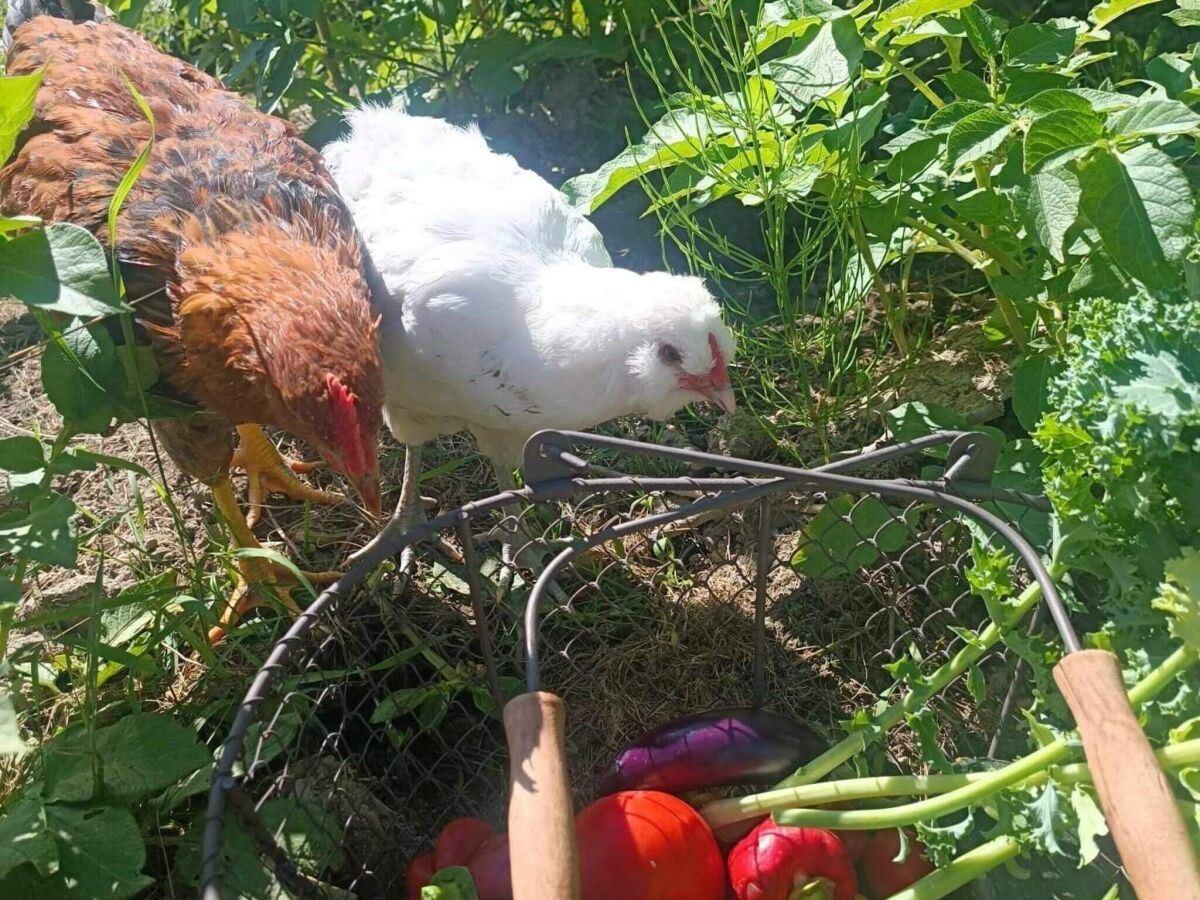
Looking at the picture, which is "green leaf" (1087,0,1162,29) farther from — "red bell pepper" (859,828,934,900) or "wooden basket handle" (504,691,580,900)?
"wooden basket handle" (504,691,580,900)

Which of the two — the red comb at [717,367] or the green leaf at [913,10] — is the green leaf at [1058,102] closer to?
the green leaf at [913,10]

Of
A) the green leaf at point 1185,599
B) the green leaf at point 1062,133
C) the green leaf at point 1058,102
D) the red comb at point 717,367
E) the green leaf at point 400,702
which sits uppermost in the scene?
the green leaf at point 1058,102

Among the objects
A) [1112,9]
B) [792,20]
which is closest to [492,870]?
[792,20]

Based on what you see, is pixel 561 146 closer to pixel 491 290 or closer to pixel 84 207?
pixel 491 290

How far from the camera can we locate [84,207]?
1.76 m

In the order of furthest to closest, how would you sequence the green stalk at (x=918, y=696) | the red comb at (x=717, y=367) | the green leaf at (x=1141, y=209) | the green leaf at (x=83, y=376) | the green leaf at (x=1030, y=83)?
the red comb at (x=717, y=367)
the green leaf at (x=1030, y=83)
the green leaf at (x=83, y=376)
the green leaf at (x=1141, y=209)
the green stalk at (x=918, y=696)

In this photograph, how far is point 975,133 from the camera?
1565 millimetres

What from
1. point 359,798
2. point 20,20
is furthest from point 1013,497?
point 20,20

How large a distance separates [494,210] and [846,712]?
3.71 ft

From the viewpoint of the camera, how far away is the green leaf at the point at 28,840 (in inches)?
50.3

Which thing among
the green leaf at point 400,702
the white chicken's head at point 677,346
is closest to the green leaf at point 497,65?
the white chicken's head at point 677,346

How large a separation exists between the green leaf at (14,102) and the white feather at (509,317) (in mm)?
737

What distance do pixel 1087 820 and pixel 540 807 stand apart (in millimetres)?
554

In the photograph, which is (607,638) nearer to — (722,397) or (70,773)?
(722,397)
